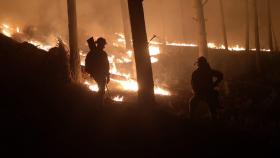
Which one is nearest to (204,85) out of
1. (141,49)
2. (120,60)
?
(141,49)

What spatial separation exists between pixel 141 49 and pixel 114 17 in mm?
39437

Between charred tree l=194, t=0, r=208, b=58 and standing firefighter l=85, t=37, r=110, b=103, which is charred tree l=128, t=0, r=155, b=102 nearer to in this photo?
standing firefighter l=85, t=37, r=110, b=103

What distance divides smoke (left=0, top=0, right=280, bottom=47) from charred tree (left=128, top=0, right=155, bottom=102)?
41.6ft

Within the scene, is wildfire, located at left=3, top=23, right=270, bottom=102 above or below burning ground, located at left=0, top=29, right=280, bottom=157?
above

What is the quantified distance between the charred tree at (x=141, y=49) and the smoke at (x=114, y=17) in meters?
12.7

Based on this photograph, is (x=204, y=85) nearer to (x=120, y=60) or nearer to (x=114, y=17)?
(x=120, y=60)

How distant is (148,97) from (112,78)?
10905mm

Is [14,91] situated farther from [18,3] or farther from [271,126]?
[18,3]

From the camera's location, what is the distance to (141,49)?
9.91 m

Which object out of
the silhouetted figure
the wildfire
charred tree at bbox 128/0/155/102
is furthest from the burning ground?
Result: the wildfire

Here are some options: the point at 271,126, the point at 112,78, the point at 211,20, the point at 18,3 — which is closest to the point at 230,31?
the point at 211,20

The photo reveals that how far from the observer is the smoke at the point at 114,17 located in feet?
116

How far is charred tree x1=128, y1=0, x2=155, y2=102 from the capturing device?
32.3 feet

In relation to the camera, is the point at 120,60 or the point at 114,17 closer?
the point at 120,60
